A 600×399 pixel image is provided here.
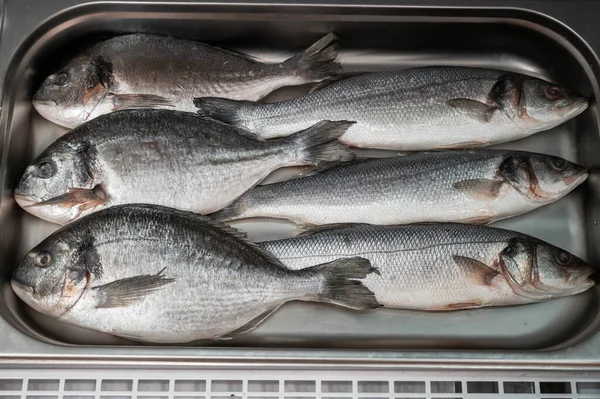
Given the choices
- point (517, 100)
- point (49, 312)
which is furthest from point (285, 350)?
point (517, 100)

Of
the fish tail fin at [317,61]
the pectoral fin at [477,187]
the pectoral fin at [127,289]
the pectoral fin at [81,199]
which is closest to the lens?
the pectoral fin at [127,289]

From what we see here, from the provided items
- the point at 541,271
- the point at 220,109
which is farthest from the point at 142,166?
the point at 541,271

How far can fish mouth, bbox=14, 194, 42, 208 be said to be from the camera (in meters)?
1.76

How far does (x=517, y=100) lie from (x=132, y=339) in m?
1.33

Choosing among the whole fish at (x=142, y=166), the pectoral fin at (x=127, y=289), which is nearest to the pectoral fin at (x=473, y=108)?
the whole fish at (x=142, y=166)

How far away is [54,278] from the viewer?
1608 mm

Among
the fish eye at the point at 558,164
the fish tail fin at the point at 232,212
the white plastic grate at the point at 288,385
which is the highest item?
the fish eye at the point at 558,164

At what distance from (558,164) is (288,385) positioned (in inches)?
40.1

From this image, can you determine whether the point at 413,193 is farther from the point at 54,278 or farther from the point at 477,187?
the point at 54,278

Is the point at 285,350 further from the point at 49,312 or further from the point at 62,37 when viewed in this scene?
the point at 62,37

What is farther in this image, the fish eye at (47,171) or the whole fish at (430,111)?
the whole fish at (430,111)

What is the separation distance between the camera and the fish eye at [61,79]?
191cm

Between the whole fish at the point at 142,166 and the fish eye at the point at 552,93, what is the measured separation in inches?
34.0

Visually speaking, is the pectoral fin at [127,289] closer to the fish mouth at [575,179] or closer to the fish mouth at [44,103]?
the fish mouth at [44,103]
